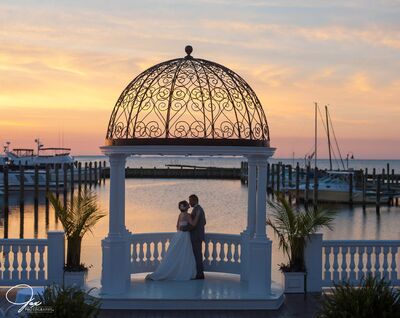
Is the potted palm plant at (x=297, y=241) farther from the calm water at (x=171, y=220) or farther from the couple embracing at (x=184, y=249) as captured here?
the calm water at (x=171, y=220)

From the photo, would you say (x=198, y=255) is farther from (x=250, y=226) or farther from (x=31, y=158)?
(x=31, y=158)

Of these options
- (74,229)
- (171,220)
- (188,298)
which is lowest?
(171,220)

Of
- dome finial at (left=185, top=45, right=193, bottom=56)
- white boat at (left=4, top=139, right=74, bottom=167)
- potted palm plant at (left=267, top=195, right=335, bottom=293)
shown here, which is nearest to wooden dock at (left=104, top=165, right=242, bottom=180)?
white boat at (left=4, top=139, right=74, bottom=167)

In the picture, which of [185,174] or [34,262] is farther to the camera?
[185,174]

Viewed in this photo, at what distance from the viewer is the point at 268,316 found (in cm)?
1141

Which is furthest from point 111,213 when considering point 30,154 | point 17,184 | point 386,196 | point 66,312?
point 30,154

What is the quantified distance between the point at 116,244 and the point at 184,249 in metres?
1.60

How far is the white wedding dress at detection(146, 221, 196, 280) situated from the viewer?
527 inches

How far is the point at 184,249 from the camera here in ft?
43.9

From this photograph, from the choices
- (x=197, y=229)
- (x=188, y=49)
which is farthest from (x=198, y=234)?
(x=188, y=49)

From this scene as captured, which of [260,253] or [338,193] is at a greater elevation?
[260,253]

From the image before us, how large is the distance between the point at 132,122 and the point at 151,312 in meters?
3.50

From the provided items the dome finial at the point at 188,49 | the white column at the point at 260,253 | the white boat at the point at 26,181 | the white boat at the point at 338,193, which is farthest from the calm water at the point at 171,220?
the dome finial at the point at 188,49

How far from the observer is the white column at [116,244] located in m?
12.3
